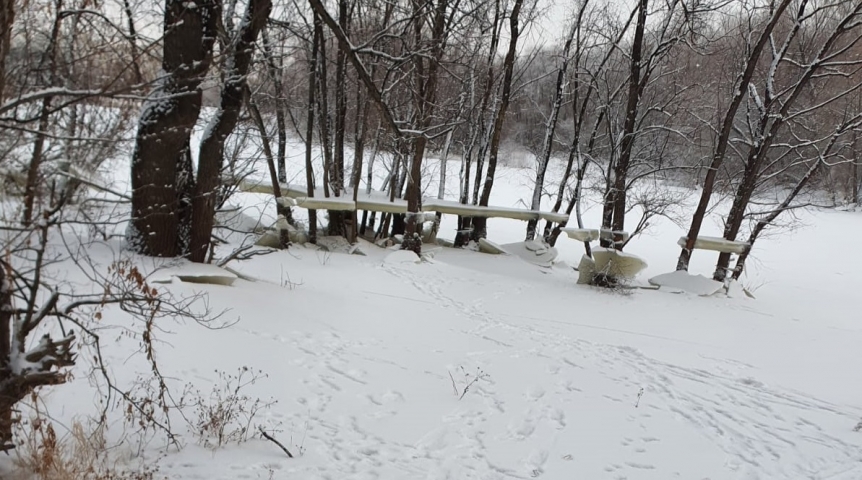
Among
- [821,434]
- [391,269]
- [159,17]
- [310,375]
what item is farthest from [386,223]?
[821,434]

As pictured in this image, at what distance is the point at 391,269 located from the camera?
417 inches

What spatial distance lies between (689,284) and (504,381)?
7.07 metres

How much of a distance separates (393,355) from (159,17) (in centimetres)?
521

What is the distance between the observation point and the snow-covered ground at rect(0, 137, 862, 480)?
3.80 m

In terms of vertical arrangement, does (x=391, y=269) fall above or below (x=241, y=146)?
below

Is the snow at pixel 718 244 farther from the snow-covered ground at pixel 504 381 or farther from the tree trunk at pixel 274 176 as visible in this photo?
the tree trunk at pixel 274 176

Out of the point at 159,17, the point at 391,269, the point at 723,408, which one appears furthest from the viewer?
the point at 391,269

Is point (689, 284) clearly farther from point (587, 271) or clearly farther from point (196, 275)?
point (196, 275)

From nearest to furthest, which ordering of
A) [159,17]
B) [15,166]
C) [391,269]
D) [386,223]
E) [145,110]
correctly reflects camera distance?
[15,166] < [145,110] < [159,17] < [391,269] < [386,223]

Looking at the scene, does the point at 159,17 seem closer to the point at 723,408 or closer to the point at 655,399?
the point at 655,399

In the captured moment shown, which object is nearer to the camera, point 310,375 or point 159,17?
point 310,375

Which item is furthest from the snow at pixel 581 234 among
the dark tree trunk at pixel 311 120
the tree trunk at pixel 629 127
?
the dark tree trunk at pixel 311 120

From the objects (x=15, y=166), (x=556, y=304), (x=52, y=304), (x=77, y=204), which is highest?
(x=15, y=166)

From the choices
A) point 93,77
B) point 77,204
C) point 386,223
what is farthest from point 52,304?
point 386,223
